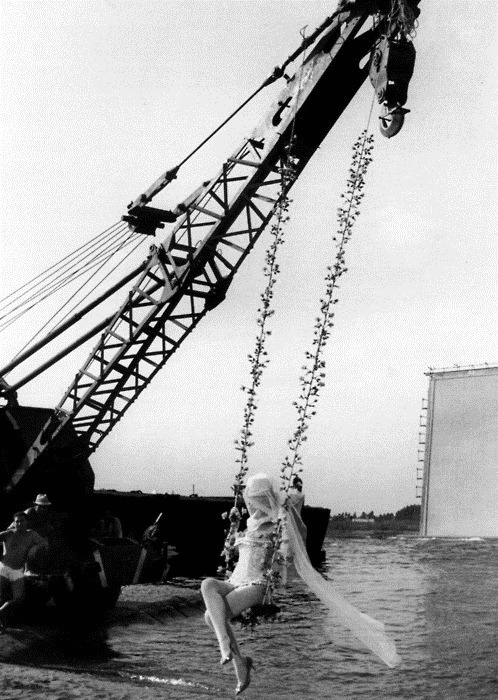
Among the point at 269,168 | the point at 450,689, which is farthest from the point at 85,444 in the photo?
the point at 450,689

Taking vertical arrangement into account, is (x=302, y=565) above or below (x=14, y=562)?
above

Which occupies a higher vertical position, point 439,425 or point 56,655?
point 439,425

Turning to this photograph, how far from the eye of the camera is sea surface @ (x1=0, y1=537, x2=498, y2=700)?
8.98 metres

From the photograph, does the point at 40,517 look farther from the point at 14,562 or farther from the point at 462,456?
the point at 462,456

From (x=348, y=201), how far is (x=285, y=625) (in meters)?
9.24

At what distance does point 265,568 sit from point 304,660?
17.1 feet

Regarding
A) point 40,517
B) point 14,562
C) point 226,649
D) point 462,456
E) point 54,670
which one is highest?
point 462,456

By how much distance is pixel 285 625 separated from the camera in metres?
14.9

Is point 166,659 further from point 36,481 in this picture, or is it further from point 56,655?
point 36,481

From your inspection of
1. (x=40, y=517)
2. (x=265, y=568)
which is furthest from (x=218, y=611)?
(x=40, y=517)

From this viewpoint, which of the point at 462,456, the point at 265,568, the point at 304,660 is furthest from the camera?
the point at 462,456

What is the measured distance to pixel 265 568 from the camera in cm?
692

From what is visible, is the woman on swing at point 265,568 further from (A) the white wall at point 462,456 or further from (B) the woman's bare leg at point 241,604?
(A) the white wall at point 462,456

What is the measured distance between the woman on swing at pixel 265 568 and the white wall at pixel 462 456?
3846 cm
